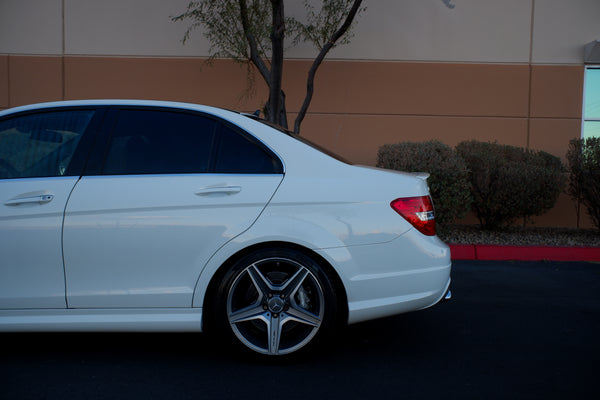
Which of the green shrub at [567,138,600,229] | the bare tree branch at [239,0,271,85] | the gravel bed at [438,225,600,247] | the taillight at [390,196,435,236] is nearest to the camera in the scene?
the taillight at [390,196,435,236]

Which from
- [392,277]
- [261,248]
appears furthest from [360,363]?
[261,248]

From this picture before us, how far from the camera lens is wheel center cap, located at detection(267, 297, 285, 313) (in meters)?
3.10

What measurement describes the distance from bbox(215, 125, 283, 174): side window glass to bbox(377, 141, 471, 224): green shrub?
3.98 m

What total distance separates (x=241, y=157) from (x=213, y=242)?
1.86 ft

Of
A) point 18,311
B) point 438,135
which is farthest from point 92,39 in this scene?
point 18,311

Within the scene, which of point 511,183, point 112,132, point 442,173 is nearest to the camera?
point 112,132

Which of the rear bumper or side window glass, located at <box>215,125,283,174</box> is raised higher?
side window glass, located at <box>215,125,283,174</box>

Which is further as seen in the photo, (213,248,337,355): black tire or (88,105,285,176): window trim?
(88,105,285,176): window trim

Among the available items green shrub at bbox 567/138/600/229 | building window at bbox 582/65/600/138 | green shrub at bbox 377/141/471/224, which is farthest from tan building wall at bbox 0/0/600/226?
green shrub at bbox 377/141/471/224

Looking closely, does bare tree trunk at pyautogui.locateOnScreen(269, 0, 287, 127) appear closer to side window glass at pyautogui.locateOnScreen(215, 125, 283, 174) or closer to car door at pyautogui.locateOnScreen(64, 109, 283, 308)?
side window glass at pyautogui.locateOnScreen(215, 125, 283, 174)

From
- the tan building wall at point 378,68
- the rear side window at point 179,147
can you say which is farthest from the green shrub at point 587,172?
the rear side window at point 179,147

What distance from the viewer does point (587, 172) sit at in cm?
745

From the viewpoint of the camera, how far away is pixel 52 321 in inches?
119

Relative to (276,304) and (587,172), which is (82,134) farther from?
(587,172)
